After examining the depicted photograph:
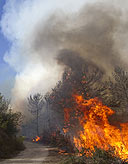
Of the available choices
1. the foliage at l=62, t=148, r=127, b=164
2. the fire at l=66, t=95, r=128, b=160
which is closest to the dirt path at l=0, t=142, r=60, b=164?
the foliage at l=62, t=148, r=127, b=164

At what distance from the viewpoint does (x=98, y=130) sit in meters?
9.91

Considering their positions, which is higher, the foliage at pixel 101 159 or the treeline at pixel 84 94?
the treeline at pixel 84 94

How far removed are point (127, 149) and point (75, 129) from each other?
5748 millimetres

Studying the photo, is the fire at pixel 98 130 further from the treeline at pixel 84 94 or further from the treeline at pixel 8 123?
the treeline at pixel 8 123

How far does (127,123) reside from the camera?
970 cm

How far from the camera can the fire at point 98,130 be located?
8844 mm

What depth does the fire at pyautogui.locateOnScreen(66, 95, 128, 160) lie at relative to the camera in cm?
884

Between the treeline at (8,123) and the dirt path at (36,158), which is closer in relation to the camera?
the dirt path at (36,158)

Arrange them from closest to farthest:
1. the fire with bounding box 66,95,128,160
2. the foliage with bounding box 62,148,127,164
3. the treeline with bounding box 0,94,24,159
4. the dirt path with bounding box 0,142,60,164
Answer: the foliage with bounding box 62,148,127,164 < the fire with bounding box 66,95,128,160 < the dirt path with bounding box 0,142,60,164 < the treeline with bounding box 0,94,24,159

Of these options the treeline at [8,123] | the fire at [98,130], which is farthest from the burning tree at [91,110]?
the treeline at [8,123]

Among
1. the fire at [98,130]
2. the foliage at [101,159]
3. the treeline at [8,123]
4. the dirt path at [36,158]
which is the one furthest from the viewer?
the treeline at [8,123]

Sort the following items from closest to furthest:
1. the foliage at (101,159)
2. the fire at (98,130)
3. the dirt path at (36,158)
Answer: the foliage at (101,159)
the fire at (98,130)
the dirt path at (36,158)

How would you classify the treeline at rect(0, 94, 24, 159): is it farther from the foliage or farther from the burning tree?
the foliage

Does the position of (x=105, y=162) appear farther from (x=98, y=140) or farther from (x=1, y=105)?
(x=1, y=105)
